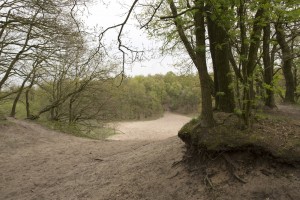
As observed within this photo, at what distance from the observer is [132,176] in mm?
7051

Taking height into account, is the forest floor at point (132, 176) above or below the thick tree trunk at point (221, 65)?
below

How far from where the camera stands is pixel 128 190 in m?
6.52

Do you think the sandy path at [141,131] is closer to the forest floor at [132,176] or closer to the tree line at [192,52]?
the tree line at [192,52]

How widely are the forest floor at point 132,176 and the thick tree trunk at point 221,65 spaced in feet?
4.40

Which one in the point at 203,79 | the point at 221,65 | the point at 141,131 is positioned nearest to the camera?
the point at 203,79

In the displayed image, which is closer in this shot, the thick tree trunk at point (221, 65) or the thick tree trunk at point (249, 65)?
the thick tree trunk at point (249, 65)

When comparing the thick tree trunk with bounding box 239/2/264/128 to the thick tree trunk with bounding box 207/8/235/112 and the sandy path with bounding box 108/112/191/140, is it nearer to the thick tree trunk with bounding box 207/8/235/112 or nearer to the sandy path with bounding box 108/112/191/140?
the thick tree trunk with bounding box 207/8/235/112

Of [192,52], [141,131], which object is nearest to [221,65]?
[192,52]

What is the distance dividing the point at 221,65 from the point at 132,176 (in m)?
2.98

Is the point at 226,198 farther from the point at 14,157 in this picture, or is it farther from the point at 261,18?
the point at 14,157

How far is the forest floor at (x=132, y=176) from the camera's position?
210 inches

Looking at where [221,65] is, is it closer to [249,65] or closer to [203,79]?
[203,79]

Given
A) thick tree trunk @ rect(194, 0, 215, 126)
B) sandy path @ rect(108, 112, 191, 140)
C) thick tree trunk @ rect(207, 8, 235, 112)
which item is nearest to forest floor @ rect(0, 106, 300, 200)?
thick tree trunk @ rect(194, 0, 215, 126)

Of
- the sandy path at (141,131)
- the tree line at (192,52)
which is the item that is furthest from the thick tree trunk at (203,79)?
the sandy path at (141,131)
